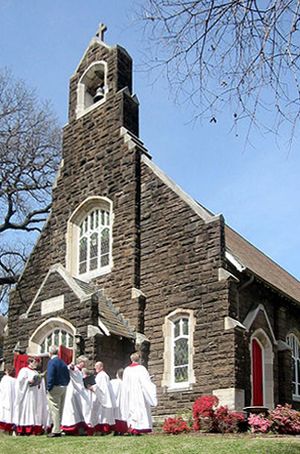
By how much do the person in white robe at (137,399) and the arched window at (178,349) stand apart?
10.4 ft

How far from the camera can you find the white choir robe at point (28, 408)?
1509 centimetres

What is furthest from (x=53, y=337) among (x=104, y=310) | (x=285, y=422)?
(x=285, y=422)

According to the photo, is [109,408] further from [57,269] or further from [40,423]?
[57,269]

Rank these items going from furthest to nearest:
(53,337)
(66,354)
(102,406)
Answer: (53,337), (66,354), (102,406)

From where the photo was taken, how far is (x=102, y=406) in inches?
570

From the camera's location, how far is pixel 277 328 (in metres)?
20.1

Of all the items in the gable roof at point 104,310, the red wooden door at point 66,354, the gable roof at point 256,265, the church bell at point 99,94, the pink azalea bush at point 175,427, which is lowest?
the pink azalea bush at point 175,427

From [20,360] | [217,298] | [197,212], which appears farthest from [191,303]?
[20,360]

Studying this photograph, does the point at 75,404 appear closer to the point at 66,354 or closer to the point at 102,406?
the point at 102,406

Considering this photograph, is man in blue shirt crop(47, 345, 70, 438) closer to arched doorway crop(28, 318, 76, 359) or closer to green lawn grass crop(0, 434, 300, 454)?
green lawn grass crop(0, 434, 300, 454)

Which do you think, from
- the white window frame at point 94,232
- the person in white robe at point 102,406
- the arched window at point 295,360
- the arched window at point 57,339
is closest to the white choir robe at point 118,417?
the person in white robe at point 102,406

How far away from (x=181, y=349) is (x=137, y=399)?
13.2ft

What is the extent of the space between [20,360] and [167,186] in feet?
21.0

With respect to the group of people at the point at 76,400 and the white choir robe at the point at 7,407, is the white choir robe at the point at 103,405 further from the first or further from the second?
the white choir robe at the point at 7,407
